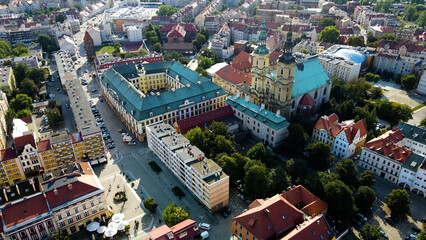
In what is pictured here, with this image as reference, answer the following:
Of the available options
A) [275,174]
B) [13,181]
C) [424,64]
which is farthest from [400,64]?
[13,181]

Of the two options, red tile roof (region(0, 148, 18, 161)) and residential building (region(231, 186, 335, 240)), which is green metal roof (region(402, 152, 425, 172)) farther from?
red tile roof (region(0, 148, 18, 161))

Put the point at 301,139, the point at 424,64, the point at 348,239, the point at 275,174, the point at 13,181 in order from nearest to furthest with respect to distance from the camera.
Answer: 1. the point at 348,239
2. the point at 275,174
3. the point at 13,181
4. the point at 301,139
5. the point at 424,64

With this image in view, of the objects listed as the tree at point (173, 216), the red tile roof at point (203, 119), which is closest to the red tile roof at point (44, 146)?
the red tile roof at point (203, 119)

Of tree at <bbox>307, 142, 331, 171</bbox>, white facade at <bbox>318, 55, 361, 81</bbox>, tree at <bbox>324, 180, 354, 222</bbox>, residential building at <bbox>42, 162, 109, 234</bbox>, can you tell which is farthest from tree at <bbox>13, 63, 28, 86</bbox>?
white facade at <bbox>318, 55, 361, 81</bbox>

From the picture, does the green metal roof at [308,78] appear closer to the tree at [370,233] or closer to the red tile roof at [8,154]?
the tree at [370,233]

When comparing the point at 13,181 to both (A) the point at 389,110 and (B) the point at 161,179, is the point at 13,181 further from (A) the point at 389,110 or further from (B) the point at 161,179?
(A) the point at 389,110

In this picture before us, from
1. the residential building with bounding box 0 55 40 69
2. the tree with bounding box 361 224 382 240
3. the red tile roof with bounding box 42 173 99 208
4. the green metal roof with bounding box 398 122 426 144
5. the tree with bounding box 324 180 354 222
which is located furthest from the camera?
the residential building with bounding box 0 55 40 69

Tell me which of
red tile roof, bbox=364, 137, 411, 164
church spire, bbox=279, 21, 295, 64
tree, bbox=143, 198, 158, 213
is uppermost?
church spire, bbox=279, 21, 295, 64
